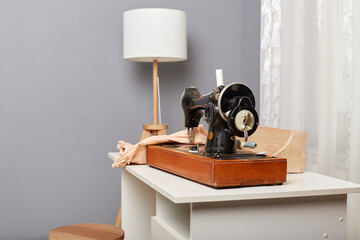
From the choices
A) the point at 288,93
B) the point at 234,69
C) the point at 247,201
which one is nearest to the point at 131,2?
the point at 234,69

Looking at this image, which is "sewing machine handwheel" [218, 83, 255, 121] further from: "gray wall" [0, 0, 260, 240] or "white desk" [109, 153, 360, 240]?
"gray wall" [0, 0, 260, 240]

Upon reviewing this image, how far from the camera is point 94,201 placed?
3.15 meters

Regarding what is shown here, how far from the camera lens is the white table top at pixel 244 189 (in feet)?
4.09

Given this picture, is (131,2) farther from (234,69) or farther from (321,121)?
(321,121)

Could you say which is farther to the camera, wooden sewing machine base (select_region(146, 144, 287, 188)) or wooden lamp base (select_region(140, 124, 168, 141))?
wooden lamp base (select_region(140, 124, 168, 141))

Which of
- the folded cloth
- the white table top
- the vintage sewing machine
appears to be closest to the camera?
the white table top

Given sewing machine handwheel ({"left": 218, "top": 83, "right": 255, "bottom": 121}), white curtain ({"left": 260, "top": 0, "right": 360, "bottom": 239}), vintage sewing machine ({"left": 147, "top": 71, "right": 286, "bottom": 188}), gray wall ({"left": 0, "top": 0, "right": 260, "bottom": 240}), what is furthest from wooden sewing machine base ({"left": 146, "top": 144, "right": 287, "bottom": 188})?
gray wall ({"left": 0, "top": 0, "right": 260, "bottom": 240})

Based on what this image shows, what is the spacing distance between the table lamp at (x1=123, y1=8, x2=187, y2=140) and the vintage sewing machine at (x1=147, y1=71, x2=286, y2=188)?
1.07m

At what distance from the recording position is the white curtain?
6.63 ft

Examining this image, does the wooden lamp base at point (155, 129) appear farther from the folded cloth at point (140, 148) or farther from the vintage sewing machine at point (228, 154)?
the vintage sewing machine at point (228, 154)

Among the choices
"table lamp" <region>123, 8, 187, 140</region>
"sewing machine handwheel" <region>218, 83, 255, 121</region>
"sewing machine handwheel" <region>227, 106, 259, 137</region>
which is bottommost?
"sewing machine handwheel" <region>227, 106, 259, 137</region>

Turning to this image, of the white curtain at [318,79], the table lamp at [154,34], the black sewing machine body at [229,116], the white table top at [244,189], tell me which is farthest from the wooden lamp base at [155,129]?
the white table top at [244,189]

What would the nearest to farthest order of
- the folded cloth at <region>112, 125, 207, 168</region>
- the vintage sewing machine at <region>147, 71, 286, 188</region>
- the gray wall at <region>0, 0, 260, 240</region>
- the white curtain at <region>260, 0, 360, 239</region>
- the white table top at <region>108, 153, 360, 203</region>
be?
the white table top at <region>108, 153, 360, 203</region> < the vintage sewing machine at <region>147, 71, 286, 188</region> < the folded cloth at <region>112, 125, 207, 168</region> < the white curtain at <region>260, 0, 360, 239</region> < the gray wall at <region>0, 0, 260, 240</region>

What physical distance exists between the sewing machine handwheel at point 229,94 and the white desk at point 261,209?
9.9 inches
